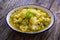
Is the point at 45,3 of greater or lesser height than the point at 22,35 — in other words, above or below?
above

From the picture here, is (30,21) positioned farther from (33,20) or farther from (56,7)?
(56,7)

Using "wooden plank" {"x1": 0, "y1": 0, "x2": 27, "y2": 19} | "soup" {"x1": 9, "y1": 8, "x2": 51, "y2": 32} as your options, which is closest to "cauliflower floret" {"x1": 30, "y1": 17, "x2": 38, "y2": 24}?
"soup" {"x1": 9, "y1": 8, "x2": 51, "y2": 32}

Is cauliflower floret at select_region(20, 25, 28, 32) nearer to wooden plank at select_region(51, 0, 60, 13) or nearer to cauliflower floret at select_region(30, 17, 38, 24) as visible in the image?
cauliflower floret at select_region(30, 17, 38, 24)

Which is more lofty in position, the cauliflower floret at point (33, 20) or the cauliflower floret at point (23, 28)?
the cauliflower floret at point (33, 20)

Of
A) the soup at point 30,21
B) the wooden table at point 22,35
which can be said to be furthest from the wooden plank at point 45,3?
the soup at point 30,21

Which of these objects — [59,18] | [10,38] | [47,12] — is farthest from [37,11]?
[10,38]

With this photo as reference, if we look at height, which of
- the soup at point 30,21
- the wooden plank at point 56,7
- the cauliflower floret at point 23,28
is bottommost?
the cauliflower floret at point 23,28

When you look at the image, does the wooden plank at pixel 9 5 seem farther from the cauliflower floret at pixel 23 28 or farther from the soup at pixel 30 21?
the cauliflower floret at pixel 23 28

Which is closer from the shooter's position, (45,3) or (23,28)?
(23,28)

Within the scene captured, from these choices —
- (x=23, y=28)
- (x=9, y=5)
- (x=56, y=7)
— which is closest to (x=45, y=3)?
(x=56, y=7)
